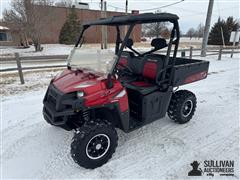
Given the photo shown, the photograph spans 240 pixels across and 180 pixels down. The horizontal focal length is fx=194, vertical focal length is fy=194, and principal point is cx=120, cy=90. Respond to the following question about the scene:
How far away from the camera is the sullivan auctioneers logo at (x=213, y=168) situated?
2412mm

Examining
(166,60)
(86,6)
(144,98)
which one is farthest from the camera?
(86,6)

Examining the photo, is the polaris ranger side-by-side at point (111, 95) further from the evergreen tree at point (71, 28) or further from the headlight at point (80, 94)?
the evergreen tree at point (71, 28)

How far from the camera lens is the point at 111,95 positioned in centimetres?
245

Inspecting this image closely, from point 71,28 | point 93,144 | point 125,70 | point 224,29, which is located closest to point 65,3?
point 71,28

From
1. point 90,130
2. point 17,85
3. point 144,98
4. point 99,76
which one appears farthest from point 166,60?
point 17,85

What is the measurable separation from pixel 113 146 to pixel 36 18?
20.2 m

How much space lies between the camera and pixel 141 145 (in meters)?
2.94

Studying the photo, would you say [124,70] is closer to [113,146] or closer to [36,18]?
[113,146]

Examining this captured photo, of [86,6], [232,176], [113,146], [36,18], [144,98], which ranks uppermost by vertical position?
[86,6]

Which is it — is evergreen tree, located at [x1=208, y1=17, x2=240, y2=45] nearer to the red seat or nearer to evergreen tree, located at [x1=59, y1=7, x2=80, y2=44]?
evergreen tree, located at [x1=59, y1=7, x2=80, y2=44]

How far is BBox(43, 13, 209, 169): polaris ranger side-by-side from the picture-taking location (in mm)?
2379

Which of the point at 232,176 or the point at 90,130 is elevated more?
the point at 90,130

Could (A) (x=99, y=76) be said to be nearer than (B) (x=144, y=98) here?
Yes

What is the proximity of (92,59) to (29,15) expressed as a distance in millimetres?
19215
